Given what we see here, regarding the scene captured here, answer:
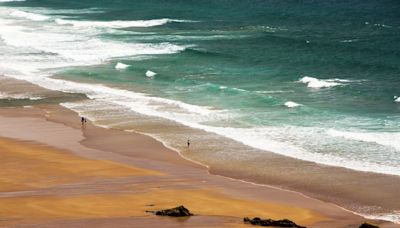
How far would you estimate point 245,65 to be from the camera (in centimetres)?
8812

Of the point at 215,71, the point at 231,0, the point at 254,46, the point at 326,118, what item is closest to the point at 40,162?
the point at 326,118

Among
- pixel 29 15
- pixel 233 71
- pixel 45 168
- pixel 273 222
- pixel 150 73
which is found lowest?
pixel 273 222

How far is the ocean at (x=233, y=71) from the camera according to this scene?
194ft

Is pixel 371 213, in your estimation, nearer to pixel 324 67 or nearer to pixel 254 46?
pixel 324 67

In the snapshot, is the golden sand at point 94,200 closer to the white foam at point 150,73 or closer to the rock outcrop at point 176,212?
the rock outcrop at point 176,212

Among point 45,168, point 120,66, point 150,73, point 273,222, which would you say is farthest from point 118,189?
point 120,66

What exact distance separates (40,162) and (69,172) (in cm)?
319

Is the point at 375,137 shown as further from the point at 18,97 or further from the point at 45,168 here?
the point at 18,97

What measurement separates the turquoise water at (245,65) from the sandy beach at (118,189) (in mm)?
7320

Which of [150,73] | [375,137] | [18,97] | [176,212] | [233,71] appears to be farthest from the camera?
[233,71]

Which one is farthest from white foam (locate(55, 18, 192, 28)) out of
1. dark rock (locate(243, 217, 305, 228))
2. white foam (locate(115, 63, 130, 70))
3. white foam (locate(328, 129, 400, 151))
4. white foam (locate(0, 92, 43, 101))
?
dark rock (locate(243, 217, 305, 228))

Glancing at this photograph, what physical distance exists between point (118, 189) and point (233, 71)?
41.4 meters

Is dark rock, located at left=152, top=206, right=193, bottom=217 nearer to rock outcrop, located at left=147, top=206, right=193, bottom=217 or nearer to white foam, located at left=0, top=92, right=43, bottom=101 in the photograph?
rock outcrop, located at left=147, top=206, right=193, bottom=217

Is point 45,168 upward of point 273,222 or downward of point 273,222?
upward
